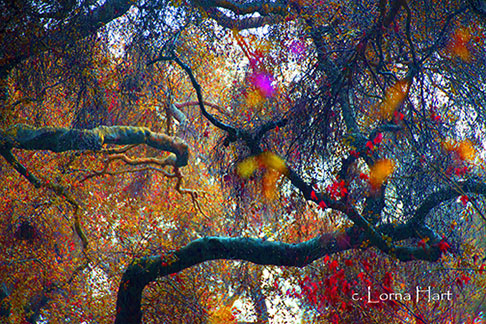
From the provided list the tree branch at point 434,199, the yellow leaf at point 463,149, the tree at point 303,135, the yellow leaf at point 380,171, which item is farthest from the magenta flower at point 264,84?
the tree branch at point 434,199

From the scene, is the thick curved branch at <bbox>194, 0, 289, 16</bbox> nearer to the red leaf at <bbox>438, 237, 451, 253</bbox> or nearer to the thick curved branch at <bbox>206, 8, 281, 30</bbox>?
the thick curved branch at <bbox>206, 8, 281, 30</bbox>

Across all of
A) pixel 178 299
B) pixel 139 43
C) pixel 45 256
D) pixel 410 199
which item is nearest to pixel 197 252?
pixel 178 299

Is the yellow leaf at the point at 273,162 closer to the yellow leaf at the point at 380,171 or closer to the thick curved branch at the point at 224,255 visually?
the yellow leaf at the point at 380,171

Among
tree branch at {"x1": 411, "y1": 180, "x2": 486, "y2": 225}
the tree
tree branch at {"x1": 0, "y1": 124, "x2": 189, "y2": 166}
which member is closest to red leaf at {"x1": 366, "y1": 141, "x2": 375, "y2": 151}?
the tree

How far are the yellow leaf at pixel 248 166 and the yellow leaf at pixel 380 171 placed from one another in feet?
5.60

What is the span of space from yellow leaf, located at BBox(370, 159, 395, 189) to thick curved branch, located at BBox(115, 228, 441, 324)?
33.0 inches

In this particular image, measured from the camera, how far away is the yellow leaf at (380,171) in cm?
575

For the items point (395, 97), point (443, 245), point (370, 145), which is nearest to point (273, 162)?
point (370, 145)

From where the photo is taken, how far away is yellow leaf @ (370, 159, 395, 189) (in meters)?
5.75

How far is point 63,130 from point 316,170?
15.5 feet

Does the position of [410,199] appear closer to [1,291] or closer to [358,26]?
Result: [358,26]

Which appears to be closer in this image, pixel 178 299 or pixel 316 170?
pixel 316 170

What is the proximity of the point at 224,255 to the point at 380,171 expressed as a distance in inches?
113

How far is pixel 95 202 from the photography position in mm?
12133
